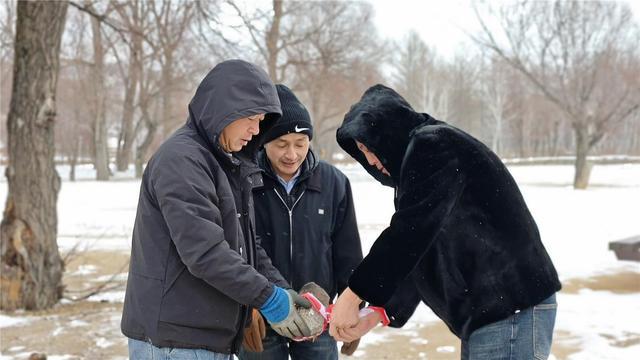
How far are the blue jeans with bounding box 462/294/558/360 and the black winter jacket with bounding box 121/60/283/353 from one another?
0.75 meters

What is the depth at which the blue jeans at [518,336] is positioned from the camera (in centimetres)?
229

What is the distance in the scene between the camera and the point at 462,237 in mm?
2246

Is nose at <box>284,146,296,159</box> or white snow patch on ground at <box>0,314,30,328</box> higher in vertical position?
nose at <box>284,146,296,159</box>

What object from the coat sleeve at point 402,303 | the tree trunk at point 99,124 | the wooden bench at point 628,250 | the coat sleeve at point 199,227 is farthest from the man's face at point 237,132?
the tree trunk at point 99,124

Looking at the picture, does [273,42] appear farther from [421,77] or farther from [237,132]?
[421,77]

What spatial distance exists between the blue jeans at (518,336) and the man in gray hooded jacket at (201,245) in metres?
0.64

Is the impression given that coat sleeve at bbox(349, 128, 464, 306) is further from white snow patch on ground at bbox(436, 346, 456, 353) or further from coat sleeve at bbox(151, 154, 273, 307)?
white snow patch on ground at bbox(436, 346, 456, 353)

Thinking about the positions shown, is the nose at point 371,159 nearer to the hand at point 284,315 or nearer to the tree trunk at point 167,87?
the hand at point 284,315

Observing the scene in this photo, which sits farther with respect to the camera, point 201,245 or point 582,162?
point 582,162

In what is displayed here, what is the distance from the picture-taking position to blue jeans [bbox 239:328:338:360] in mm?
3041

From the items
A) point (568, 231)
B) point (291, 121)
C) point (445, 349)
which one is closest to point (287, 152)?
point (291, 121)

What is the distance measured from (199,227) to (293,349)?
1231 millimetres

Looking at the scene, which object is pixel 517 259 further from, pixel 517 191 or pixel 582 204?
pixel 582 204

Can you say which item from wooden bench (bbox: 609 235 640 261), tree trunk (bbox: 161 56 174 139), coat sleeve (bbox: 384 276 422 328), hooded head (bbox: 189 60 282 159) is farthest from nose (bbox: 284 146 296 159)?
tree trunk (bbox: 161 56 174 139)
